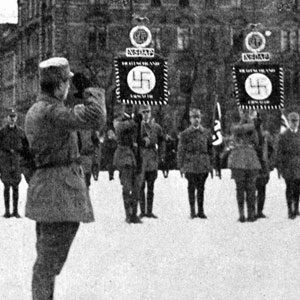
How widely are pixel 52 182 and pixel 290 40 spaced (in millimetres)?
48444

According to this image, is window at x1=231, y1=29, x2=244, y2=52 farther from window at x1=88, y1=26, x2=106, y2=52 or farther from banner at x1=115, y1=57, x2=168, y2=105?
banner at x1=115, y1=57, x2=168, y2=105

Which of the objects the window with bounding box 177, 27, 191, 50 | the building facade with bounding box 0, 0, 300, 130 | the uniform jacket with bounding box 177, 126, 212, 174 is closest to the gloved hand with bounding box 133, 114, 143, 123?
the uniform jacket with bounding box 177, 126, 212, 174

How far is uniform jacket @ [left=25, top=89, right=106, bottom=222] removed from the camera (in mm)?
5277

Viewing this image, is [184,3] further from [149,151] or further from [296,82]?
[149,151]

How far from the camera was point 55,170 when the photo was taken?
17.5 feet

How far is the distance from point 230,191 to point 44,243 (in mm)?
14964

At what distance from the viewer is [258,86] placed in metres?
18.1

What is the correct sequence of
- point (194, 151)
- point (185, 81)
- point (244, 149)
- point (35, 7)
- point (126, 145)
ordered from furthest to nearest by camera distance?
point (35, 7)
point (185, 81)
point (194, 151)
point (126, 145)
point (244, 149)

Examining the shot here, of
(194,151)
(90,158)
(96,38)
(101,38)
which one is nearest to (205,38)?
(101,38)

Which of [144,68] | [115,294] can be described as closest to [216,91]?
[144,68]

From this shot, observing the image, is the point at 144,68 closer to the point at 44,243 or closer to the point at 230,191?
the point at 230,191

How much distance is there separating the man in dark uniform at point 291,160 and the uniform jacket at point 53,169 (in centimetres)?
787

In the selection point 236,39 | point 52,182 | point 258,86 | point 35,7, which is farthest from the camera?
point 35,7

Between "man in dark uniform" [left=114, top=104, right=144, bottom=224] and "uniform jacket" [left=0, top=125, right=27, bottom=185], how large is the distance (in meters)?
1.45
